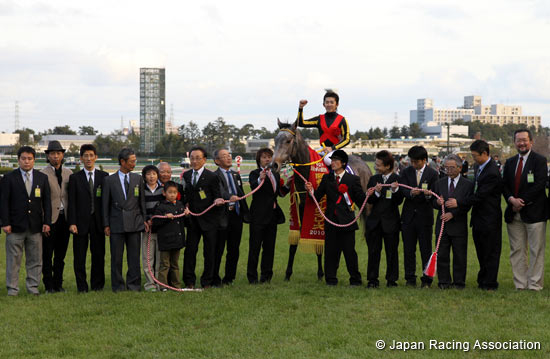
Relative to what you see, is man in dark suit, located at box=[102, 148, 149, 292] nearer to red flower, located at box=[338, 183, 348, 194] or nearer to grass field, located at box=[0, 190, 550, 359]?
grass field, located at box=[0, 190, 550, 359]

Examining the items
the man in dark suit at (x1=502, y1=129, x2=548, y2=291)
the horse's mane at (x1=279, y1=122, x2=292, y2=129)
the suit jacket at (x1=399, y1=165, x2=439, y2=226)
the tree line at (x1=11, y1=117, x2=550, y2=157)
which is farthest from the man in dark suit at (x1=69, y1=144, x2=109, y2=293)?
the tree line at (x1=11, y1=117, x2=550, y2=157)

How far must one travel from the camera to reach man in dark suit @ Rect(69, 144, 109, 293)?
8.30 meters

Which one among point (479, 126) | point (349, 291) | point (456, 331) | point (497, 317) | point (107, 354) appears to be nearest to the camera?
point (107, 354)

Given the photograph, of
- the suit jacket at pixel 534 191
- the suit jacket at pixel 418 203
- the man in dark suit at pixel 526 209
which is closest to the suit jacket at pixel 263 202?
the suit jacket at pixel 418 203

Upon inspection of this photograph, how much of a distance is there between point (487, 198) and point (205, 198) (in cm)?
381

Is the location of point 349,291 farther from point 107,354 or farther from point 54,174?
point 54,174

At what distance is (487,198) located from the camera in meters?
8.02

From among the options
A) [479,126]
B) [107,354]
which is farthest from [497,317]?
[479,126]

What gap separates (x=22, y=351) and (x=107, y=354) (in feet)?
2.82

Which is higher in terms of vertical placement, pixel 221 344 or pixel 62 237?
pixel 62 237

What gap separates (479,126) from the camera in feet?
526

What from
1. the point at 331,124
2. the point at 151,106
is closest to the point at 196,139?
the point at 151,106

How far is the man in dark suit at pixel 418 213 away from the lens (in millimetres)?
8164

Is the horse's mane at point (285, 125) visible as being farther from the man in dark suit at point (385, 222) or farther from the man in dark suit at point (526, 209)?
the man in dark suit at point (526, 209)
